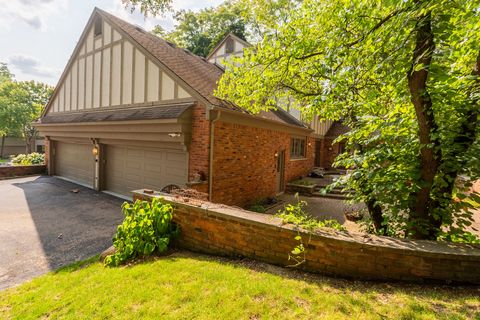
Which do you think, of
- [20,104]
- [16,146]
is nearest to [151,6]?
[20,104]

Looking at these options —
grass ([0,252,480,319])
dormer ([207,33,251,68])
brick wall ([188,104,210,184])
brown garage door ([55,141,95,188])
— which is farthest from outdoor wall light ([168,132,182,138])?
dormer ([207,33,251,68])

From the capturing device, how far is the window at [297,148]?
45.5 feet

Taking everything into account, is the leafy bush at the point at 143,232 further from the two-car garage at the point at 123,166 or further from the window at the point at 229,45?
the window at the point at 229,45

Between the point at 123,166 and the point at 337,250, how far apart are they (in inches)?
371

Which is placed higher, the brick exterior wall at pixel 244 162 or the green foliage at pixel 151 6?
the green foliage at pixel 151 6

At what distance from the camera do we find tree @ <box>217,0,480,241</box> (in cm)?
324

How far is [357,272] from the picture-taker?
10.6 feet

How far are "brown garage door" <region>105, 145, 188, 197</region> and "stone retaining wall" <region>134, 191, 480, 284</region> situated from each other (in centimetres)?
409

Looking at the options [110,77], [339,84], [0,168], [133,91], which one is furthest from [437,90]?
[0,168]

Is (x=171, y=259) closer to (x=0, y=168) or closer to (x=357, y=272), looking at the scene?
(x=357, y=272)

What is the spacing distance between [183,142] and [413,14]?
609 cm

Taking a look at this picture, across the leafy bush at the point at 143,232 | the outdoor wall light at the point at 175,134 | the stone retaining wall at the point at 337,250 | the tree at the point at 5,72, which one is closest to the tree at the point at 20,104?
the tree at the point at 5,72

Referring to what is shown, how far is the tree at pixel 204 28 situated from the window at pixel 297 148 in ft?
52.9

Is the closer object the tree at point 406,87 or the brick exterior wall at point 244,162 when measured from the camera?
the tree at point 406,87
